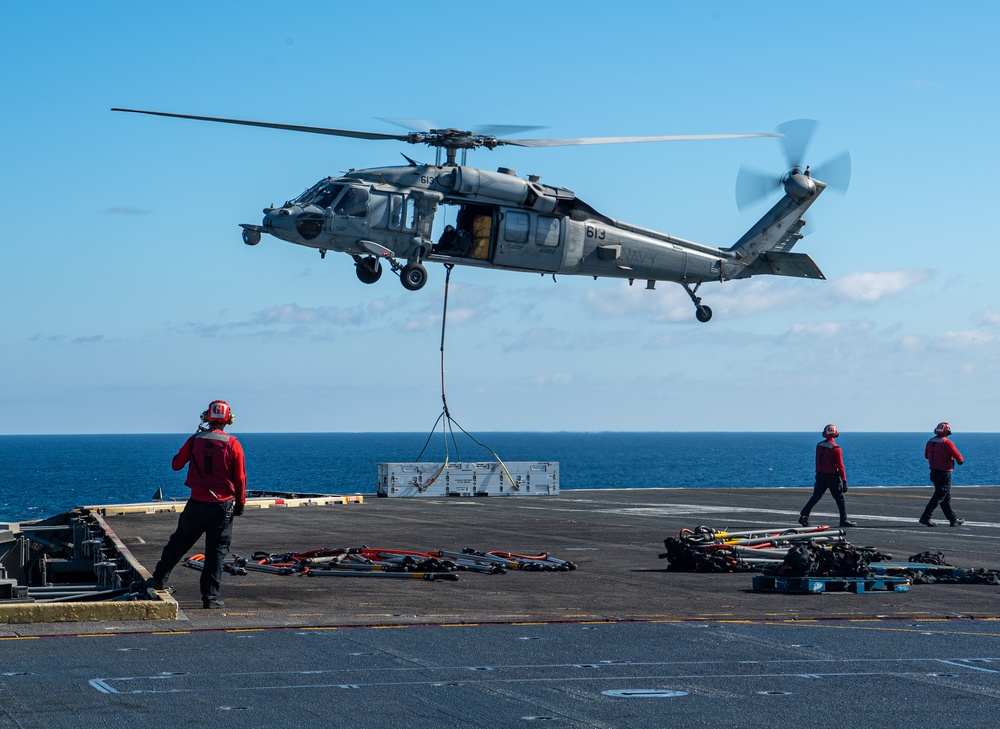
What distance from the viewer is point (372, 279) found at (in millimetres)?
25844

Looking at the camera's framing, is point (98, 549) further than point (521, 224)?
No

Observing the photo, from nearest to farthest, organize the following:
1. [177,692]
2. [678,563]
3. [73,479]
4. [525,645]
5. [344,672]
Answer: [177,692], [344,672], [525,645], [678,563], [73,479]

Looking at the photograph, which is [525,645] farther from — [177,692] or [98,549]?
[98,549]

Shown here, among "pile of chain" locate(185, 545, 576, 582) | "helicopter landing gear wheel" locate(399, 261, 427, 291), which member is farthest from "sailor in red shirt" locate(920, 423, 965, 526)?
"pile of chain" locate(185, 545, 576, 582)

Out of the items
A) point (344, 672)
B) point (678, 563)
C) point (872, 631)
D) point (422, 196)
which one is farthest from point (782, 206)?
point (344, 672)

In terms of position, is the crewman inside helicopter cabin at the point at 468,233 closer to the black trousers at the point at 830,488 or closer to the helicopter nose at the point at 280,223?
the helicopter nose at the point at 280,223

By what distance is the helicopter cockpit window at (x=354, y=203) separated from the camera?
24281 millimetres

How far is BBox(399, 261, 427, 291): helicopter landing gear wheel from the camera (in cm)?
2516

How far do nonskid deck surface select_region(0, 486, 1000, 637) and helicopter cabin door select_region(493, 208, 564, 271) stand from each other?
5596 millimetres

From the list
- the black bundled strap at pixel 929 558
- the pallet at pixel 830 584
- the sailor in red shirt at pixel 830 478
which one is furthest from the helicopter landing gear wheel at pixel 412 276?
the pallet at pixel 830 584

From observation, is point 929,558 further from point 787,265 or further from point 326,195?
point 787,265

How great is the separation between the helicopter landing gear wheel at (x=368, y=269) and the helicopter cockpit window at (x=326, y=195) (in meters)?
1.67

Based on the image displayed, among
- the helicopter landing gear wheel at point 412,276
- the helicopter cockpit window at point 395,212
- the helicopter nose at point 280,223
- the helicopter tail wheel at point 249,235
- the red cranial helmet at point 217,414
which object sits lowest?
the red cranial helmet at point 217,414

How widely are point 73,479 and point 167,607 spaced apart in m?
122
